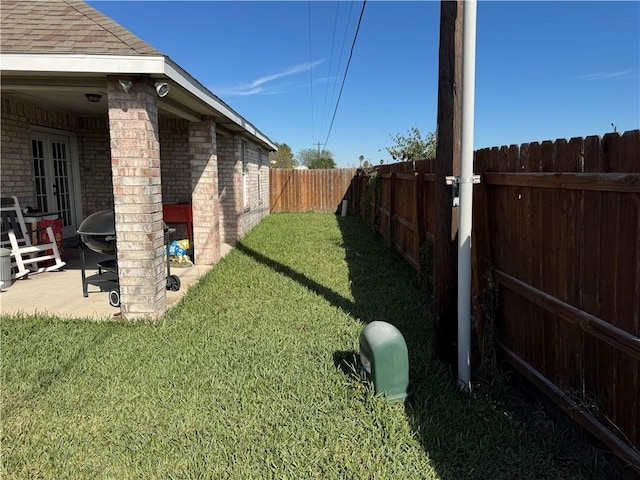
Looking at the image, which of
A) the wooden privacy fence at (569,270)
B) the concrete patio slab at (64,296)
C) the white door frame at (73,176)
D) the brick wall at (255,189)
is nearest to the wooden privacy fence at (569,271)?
the wooden privacy fence at (569,270)

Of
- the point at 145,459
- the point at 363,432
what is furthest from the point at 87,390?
the point at 363,432

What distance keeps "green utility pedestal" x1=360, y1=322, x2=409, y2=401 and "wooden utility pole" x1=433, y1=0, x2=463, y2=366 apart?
711mm

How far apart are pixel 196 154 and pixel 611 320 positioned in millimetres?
6776

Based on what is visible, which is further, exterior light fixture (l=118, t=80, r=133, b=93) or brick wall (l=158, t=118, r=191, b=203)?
brick wall (l=158, t=118, r=191, b=203)

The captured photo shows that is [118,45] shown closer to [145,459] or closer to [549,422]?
[145,459]

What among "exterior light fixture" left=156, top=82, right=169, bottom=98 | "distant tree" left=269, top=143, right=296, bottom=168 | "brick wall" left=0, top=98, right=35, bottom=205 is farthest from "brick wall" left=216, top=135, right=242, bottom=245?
"distant tree" left=269, top=143, right=296, bottom=168

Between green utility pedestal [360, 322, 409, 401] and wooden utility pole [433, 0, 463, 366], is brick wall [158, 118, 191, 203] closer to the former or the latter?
wooden utility pole [433, 0, 463, 366]

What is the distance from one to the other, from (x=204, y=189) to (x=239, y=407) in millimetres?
5430

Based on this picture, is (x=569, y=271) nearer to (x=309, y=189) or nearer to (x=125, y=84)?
(x=125, y=84)

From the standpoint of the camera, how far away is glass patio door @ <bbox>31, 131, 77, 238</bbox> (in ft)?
27.2

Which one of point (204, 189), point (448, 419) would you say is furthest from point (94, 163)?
point (448, 419)

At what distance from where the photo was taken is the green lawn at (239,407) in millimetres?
2568

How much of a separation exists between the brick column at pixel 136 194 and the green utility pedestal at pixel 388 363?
2808mm

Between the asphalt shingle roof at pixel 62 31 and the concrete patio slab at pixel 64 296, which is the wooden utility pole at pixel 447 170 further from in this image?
the concrete patio slab at pixel 64 296
